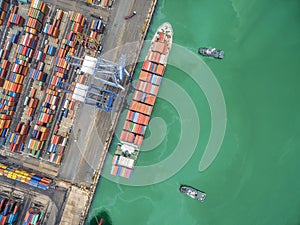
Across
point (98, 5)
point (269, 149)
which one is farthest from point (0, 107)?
point (269, 149)

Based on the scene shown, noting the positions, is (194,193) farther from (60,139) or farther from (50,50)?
(50,50)

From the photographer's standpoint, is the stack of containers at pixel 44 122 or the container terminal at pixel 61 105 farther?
the stack of containers at pixel 44 122

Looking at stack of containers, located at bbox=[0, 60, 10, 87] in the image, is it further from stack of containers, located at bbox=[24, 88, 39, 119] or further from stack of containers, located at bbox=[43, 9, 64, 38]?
stack of containers, located at bbox=[43, 9, 64, 38]

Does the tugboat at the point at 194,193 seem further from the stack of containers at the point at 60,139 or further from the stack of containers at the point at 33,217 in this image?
the stack of containers at the point at 33,217

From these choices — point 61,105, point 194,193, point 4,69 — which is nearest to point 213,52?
point 194,193

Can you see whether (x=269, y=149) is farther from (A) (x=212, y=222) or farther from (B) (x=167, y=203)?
(B) (x=167, y=203)

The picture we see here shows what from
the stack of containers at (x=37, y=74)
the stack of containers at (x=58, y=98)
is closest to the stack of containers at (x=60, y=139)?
the stack of containers at (x=58, y=98)
